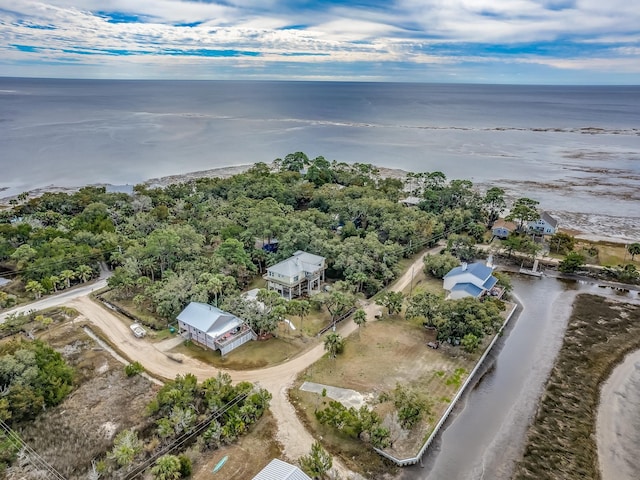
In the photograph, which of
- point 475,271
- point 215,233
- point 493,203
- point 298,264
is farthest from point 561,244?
point 215,233

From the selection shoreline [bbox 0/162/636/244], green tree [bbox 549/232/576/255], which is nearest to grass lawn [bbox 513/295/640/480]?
green tree [bbox 549/232/576/255]

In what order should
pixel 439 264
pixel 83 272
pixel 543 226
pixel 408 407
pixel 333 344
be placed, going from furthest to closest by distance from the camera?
pixel 543 226 < pixel 439 264 < pixel 83 272 < pixel 333 344 < pixel 408 407

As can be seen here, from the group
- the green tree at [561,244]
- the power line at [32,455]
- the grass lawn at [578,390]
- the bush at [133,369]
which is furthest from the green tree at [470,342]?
the green tree at [561,244]

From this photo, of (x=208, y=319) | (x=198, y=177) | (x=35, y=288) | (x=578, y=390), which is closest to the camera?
(x=578, y=390)

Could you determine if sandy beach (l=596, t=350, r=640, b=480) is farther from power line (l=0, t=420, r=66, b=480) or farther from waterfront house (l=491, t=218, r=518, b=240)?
power line (l=0, t=420, r=66, b=480)

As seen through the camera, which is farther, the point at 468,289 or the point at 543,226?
the point at 543,226

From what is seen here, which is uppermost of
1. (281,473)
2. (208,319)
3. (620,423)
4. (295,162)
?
(295,162)

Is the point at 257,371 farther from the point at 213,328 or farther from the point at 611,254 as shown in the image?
the point at 611,254

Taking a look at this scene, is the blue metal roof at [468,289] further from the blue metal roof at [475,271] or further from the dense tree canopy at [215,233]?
the dense tree canopy at [215,233]
